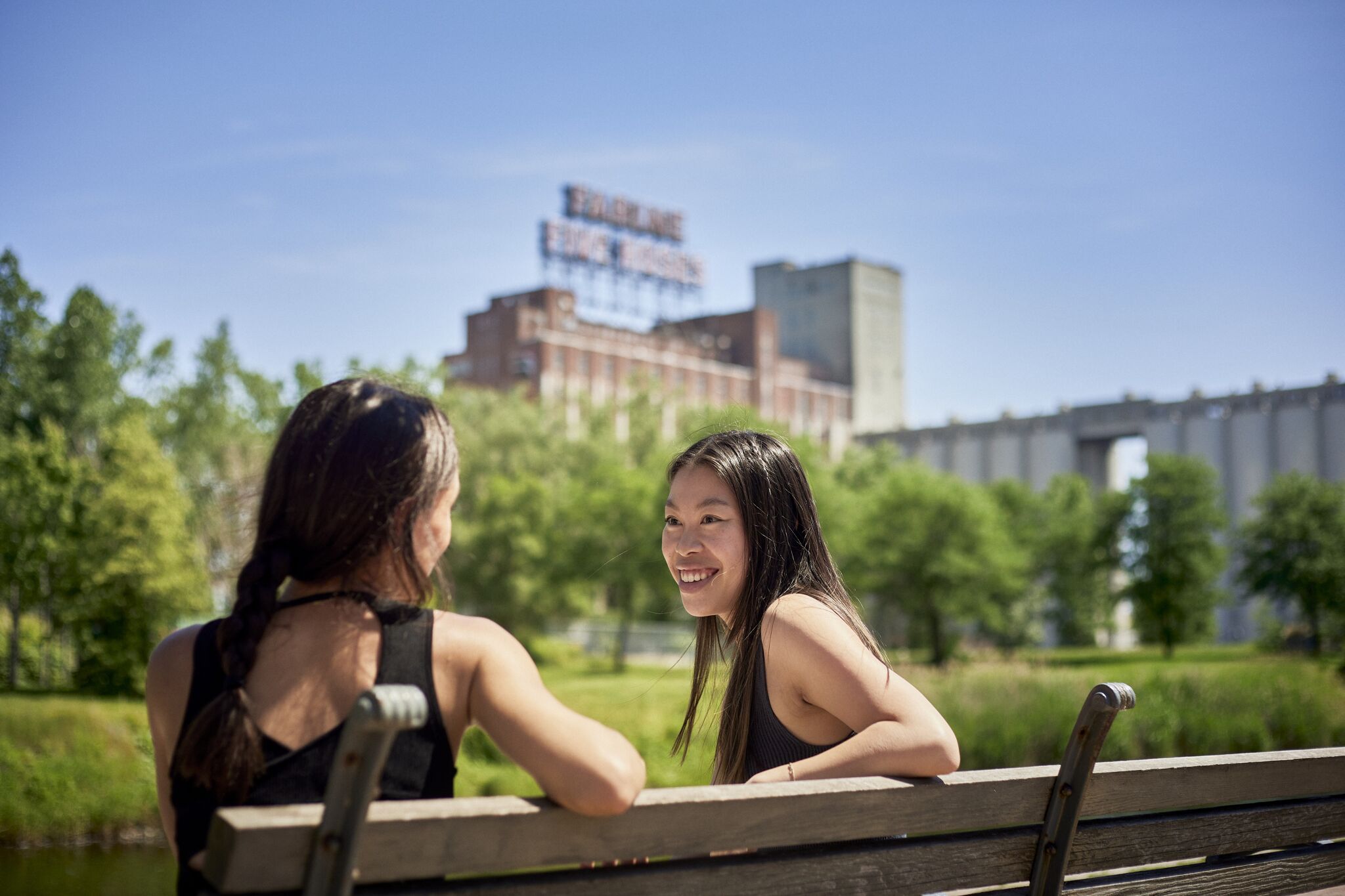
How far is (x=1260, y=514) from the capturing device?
4809 centimetres

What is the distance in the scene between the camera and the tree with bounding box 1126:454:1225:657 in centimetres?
5072

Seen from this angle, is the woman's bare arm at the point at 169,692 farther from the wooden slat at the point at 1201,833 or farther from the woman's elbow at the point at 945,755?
the wooden slat at the point at 1201,833

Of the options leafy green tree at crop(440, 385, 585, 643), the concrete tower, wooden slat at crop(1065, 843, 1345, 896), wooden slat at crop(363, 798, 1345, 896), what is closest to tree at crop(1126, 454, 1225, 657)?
leafy green tree at crop(440, 385, 585, 643)

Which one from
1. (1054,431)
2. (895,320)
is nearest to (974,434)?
(1054,431)

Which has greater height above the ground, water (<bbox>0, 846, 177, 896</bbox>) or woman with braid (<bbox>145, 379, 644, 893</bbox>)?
woman with braid (<bbox>145, 379, 644, 893</bbox>)

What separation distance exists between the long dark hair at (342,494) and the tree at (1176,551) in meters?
52.4

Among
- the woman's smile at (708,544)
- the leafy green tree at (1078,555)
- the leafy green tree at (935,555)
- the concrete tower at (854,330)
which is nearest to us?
the woman's smile at (708,544)

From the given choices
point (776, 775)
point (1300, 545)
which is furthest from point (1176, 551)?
point (776, 775)

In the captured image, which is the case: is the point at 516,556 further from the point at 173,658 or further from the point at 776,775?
the point at 173,658

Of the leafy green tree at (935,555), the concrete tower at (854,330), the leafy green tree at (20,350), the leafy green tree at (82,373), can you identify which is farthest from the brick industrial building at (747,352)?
the leafy green tree at (20,350)

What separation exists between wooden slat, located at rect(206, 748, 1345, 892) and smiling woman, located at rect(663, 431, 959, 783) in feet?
0.39

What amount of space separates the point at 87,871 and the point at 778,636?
16755mm

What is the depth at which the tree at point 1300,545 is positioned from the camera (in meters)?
43.8

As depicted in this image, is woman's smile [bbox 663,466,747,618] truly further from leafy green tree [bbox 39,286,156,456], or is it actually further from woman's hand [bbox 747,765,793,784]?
leafy green tree [bbox 39,286,156,456]
